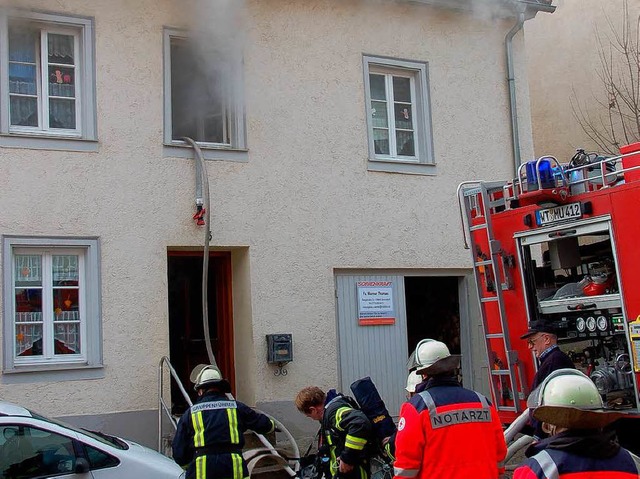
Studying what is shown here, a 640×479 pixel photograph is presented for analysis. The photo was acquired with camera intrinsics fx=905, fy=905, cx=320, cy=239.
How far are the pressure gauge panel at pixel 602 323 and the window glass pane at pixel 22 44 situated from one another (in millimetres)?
6634

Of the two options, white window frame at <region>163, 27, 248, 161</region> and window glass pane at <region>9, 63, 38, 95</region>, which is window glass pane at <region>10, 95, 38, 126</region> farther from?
white window frame at <region>163, 27, 248, 161</region>

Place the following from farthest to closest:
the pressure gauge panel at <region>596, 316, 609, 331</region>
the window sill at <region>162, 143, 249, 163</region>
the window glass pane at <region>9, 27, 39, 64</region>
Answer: the window sill at <region>162, 143, 249, 163</region> < the window glass pane at <region>9, 27, 39, 64</region> < the pressure gauge panel at <region>596, 316, 609, 331</region>

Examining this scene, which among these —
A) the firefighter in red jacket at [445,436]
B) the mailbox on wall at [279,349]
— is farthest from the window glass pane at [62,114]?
the firefighter in red jacket at [445,436]

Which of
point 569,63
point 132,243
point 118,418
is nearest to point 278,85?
point 132,243

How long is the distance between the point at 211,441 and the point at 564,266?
3456 mm

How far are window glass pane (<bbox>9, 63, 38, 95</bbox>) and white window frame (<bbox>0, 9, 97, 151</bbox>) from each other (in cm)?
7

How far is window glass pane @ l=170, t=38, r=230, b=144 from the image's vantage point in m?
11.2

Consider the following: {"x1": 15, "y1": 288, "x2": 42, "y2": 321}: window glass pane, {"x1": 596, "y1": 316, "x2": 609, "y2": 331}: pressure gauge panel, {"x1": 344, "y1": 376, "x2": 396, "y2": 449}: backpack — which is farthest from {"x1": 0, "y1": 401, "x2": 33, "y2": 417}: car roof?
{"x1": 596, "y1": 316, "x2": 609, "y2": 331}: pressure gauge panel

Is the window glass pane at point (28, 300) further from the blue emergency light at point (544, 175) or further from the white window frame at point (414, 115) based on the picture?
the blue emergency light at point (544, 175)

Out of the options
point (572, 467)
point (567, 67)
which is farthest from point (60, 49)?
point (567, 67)

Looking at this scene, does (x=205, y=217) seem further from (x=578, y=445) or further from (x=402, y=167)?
(x=578, y=445)

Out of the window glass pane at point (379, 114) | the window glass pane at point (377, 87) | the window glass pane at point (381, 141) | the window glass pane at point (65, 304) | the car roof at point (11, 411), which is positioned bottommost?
the car roof at point (11, 411)

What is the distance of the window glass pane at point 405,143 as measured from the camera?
40.1 ft

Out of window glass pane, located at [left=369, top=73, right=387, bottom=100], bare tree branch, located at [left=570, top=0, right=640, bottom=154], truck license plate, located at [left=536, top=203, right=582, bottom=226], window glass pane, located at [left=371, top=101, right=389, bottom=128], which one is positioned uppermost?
bare tree branch, located at [left=570, top=0, right=640, bottom=154]
